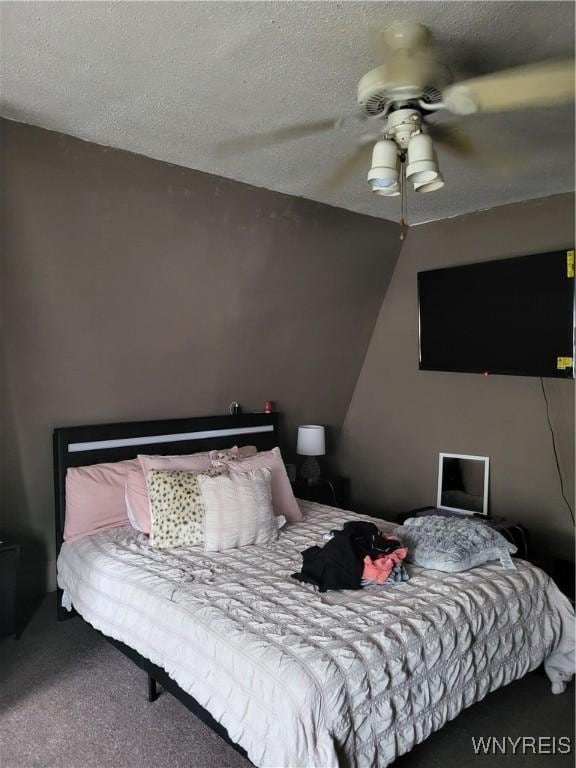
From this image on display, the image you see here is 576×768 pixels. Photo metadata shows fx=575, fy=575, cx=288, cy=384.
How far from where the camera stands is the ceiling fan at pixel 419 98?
4.97 feet

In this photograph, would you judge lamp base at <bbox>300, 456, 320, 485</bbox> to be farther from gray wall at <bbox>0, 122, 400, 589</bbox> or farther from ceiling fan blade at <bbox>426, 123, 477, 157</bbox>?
ceiling fan blade at <bbox>426, 123, 477, 157</bbox>

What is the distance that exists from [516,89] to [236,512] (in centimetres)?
207

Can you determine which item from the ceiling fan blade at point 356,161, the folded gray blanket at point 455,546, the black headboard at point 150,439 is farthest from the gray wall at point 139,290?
the folded gray blanket at point 455,546

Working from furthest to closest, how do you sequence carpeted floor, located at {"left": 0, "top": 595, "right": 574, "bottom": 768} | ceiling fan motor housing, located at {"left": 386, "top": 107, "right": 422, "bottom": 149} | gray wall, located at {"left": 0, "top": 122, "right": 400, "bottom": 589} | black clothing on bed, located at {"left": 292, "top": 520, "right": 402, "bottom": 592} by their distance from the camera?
gray wall, located at {"left": 0, "top": 122, "right": 400, "bottom": 589}, black clothing on bed, located at {"left": 292, "top": 520, "right": 402, "bottom": 592}, carpeted floor, located at {"left": 0, "top": 595, "right": 574, "bottom": 768}, ceiling fan motor housing, located at {"left": 386, "top": 107, "right": 422, "bottom": 149}

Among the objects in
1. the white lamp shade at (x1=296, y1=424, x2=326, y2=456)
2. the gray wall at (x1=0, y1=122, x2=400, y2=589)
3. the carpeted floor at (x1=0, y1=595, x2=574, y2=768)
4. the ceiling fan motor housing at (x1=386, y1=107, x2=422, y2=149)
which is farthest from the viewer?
the white lamp shade at (x1=296, y1=424, x2=326, y2=456)

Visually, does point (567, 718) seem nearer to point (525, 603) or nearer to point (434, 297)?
point (525, 603)

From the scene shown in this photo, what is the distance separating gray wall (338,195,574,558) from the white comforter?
1.29m

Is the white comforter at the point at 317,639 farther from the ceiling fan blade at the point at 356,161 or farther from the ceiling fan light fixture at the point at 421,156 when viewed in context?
the ceiling fan blade at the point at 356,161

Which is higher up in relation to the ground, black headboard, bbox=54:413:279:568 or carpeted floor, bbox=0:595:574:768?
black headboard, bbox=54:413:279:568

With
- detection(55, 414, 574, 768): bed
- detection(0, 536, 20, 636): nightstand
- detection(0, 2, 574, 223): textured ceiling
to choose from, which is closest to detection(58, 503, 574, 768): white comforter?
detection(55, 414, 574, 768): bed

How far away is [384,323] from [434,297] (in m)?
0.68

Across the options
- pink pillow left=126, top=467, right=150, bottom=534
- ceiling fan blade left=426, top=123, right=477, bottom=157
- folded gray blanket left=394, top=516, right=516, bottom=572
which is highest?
ceiling fan blade left=426, top=123, right=477, bottom=157

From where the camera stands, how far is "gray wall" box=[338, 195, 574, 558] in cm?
350

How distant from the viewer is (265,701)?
168 cm
